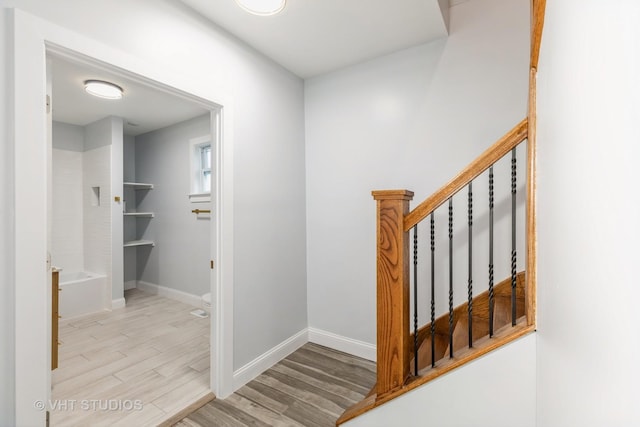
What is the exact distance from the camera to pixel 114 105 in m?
3.65

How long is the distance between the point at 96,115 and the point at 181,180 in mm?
1348

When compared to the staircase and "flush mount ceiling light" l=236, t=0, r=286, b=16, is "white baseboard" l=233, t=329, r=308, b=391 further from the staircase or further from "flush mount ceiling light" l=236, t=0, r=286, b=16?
"flush mount ceiling light" l=236, t=0, r=286, b=16

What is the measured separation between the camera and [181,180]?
4309 mm

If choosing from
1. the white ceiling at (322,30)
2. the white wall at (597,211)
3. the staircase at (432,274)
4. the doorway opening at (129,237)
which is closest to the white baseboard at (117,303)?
the doorway opening at (129,237)

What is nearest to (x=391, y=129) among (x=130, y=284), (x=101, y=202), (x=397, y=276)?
(x=397, y=276)

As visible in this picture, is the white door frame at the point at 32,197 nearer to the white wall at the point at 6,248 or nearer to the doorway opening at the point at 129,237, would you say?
the white wall at the point at 6,248

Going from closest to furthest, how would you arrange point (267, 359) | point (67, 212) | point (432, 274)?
point (432, 274), point (267, 359), point (67, 212)

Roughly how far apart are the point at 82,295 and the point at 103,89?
258 cm

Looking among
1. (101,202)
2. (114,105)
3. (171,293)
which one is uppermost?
(114,105)

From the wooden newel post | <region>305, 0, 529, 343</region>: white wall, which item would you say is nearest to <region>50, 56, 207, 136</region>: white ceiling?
<region>305, 0, 529, 343</region>: white wall

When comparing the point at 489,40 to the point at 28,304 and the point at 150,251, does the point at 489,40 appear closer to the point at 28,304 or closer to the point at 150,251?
the point at 28,304

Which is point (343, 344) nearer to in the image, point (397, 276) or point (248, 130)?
point (397, 276)

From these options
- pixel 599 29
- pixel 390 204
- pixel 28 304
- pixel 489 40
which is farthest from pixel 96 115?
pixel 599 29

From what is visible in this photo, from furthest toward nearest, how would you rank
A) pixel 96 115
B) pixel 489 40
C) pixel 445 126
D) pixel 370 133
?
pixel 96 115 → pixel 370 133 → pixel 445 126 → pixel 489 40
